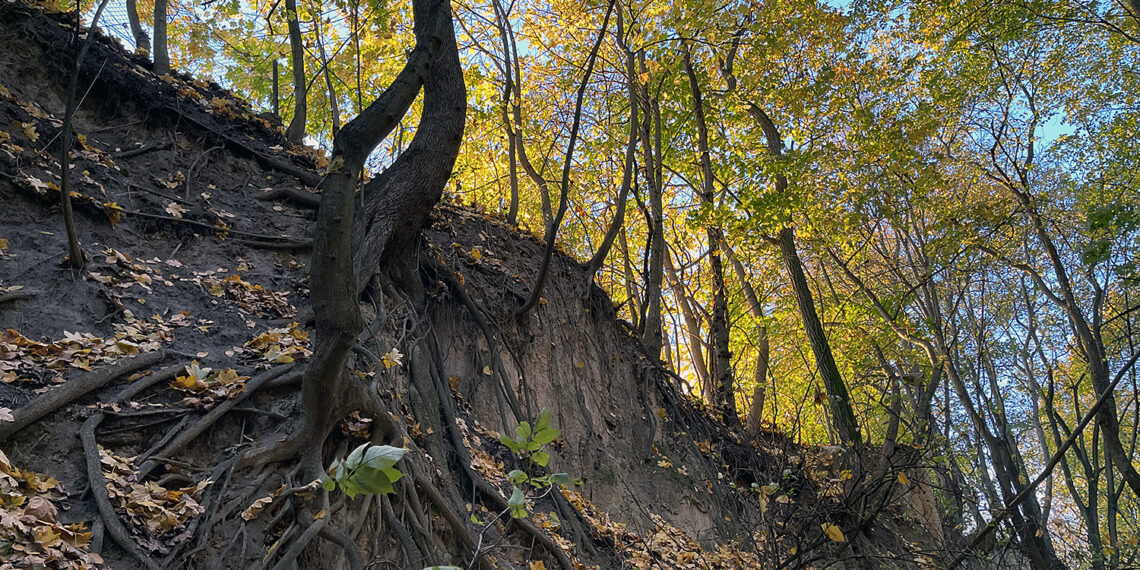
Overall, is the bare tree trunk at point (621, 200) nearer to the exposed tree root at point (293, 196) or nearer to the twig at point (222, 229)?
the exposed tree root at point (293, 196)

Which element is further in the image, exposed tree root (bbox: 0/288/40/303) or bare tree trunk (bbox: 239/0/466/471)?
exposed tree root (bbox: 0/288/40/303)

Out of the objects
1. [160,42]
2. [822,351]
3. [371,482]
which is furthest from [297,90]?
[371,482]

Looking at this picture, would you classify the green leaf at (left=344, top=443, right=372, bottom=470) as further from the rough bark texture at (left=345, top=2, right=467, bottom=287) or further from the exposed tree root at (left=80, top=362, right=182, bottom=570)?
the rough bark texture at (left=345, top=2, right=467, bottom=287)

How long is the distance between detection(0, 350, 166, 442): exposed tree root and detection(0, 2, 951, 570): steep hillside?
0.01 meters

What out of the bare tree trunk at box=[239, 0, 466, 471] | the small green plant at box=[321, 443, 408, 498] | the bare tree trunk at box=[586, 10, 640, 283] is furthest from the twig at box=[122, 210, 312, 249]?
the small green plant at box=[321, 443, 408, 498]

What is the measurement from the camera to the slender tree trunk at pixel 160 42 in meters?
7.74

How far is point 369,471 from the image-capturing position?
1.82 meters

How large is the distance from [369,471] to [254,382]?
2.58 m

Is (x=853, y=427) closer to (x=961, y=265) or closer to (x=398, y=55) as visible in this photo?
(x=961, y=265)

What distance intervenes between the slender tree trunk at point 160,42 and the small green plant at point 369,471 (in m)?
7.58

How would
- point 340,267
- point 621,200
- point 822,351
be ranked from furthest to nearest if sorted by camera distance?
point 822,351 → point 621,200 → point 340,267

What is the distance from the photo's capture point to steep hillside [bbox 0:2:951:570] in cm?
327

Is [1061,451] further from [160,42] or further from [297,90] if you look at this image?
[160,42]

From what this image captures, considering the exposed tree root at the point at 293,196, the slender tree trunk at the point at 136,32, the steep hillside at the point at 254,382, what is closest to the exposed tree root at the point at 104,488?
the steep hillside at the point at 254,382
